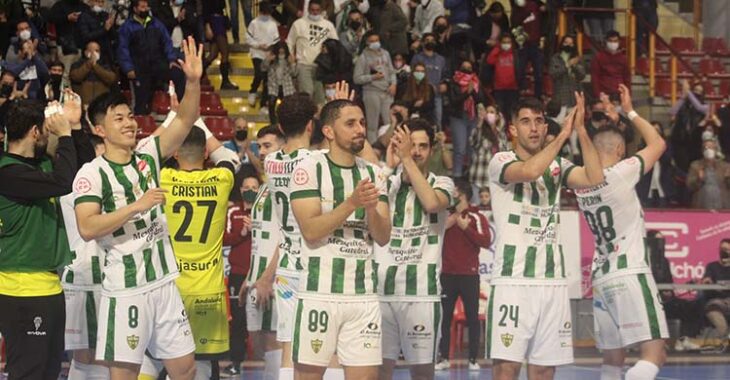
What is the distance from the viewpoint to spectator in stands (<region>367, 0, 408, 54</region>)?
921 inches

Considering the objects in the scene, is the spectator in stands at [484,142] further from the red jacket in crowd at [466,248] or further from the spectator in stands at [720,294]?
the spectator in stands at [720,294]

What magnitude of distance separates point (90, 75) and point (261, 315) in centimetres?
986

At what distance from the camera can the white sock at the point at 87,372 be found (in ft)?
35.7

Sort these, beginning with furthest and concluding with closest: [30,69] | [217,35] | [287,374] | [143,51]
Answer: [217,35] → [143,51] → [30,69] → [287,374]

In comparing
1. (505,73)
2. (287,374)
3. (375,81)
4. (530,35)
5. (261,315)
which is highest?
(530,35)

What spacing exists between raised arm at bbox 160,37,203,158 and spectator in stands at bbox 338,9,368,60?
13.0 m

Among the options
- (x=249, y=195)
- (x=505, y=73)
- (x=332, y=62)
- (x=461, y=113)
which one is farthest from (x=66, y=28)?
(x=249, y=195)

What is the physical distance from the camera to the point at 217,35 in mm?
Result: 23531

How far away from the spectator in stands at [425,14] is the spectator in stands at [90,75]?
639cm

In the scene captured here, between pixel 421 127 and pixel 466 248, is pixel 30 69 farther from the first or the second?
pixel 421 127

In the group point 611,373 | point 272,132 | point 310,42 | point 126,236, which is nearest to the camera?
point 126,236

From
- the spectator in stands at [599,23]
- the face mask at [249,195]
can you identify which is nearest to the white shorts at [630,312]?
the face mask at [249,195]

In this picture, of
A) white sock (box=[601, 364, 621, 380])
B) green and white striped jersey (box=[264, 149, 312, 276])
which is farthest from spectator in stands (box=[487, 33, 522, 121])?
green and white striped jersey (box=[264, 149, 312, 276])

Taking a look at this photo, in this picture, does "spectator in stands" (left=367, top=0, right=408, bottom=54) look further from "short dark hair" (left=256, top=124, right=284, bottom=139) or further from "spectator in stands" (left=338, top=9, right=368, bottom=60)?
"short dark hair" (left=256, top=124, right=284, bottom=139)
